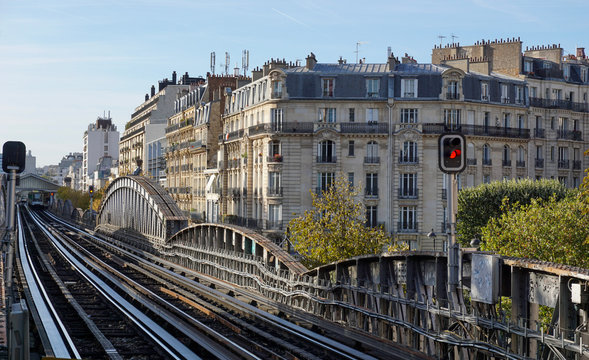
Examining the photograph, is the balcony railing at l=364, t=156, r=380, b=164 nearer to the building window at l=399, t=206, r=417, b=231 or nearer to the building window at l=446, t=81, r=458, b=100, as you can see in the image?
the building window at l=399, t=206, r=417, b=231

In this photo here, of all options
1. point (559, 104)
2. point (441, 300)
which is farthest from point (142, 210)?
point (441, 300)

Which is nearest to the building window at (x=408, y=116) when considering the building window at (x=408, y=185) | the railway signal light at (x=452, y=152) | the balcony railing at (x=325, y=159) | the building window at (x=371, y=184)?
the building window at (x=408, y=185)

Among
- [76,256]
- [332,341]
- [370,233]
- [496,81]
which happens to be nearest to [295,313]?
[332,341]

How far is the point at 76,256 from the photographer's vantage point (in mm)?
54781

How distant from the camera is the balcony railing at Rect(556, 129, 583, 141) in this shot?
221 feet

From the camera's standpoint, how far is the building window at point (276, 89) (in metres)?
60.5

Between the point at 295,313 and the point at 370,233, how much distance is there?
16596 mm

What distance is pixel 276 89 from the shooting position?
60.8 meters

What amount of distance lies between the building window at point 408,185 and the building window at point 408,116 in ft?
12.8

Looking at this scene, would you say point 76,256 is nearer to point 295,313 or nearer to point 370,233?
point 370,233

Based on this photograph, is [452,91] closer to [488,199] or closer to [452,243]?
[488,199]

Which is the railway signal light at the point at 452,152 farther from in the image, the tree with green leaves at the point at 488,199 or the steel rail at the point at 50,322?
the tree with green leaves at the point at 488,199

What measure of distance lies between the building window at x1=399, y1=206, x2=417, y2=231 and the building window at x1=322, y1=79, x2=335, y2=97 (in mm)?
10021

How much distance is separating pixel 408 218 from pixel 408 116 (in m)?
7.22
